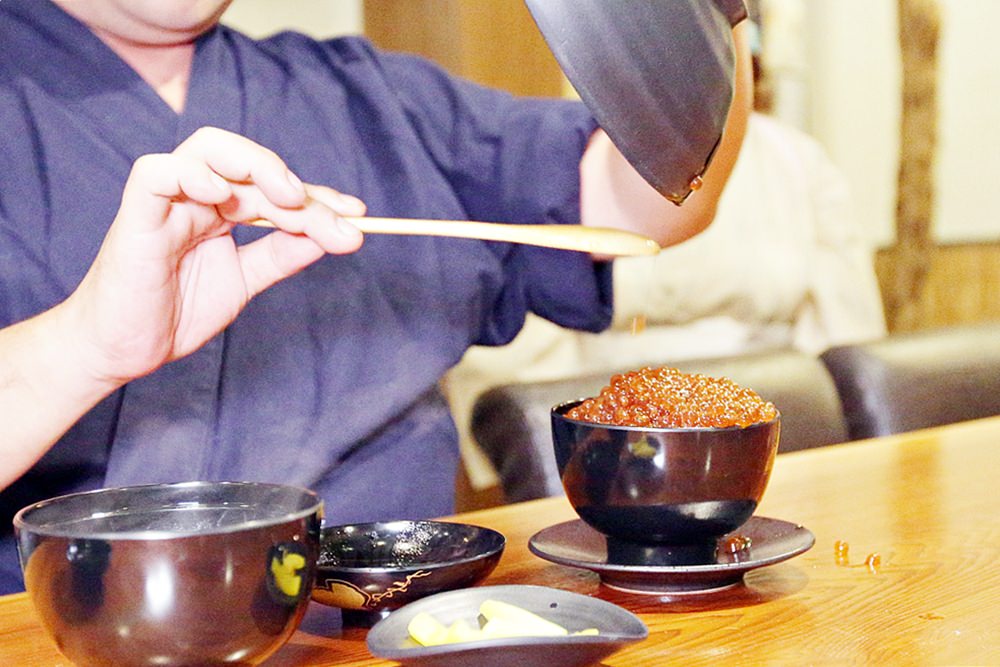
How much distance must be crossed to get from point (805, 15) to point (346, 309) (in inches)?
150

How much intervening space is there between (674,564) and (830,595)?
0.35ft

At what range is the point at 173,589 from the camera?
59 centimetres

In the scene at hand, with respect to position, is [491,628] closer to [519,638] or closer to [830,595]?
[519,638]

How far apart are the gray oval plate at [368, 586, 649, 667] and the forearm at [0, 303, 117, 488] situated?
1.21 feet

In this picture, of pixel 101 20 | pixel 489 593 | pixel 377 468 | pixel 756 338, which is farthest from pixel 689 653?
pixel 756 338

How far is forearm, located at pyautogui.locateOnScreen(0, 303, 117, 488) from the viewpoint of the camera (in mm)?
896

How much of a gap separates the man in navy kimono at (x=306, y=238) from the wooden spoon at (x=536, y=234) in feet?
0.27

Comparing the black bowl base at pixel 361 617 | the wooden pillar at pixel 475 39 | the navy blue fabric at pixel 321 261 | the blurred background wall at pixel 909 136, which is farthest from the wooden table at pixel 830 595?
the blurred background wall at pixel 909 136

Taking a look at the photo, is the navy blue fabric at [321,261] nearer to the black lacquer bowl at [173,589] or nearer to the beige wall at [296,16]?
the black lacquer bowl at [173,589]

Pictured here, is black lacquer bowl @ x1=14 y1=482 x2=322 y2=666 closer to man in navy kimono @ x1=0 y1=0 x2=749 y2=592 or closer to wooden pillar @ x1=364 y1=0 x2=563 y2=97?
man in navy kimono @ x1=0 y1=0 x2=749 y2=592

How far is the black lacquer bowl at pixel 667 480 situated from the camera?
774 millimetres

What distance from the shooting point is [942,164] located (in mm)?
A: 4574

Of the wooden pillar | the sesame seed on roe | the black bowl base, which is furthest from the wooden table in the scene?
the wooden pillar

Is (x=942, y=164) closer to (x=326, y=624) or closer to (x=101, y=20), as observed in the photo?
(x=101, y=20)
